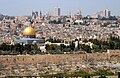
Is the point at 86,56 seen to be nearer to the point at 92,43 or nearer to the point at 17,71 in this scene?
the point at 17,71

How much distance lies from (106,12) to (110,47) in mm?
105445

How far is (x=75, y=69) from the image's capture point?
131ft

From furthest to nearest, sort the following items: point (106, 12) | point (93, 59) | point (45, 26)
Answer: point (106, 12)
point (45, 26)
point (93, 59)

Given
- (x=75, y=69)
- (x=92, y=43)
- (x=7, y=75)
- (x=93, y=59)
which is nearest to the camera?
(x=7, y=75)

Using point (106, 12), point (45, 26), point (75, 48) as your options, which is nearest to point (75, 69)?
point (75, 48)

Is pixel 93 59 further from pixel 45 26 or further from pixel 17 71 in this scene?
pixel 45 26

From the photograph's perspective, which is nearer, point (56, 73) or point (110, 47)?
point (56, 73)

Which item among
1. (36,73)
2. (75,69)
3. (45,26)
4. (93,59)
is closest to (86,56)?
(93,59)

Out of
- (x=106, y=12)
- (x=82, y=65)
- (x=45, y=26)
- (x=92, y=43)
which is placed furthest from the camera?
(x=106, y=12)

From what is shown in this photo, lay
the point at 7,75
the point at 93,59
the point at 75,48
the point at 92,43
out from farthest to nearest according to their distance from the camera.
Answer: the point at 92,43
the point at 75,48
the point at 93,59
the point at 7,75

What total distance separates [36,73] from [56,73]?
1.35 metres

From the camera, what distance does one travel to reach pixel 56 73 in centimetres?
3766

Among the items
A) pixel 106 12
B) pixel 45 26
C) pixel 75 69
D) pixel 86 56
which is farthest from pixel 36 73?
pixel 106 12

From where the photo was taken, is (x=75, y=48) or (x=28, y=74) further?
(x=75, y=48)
